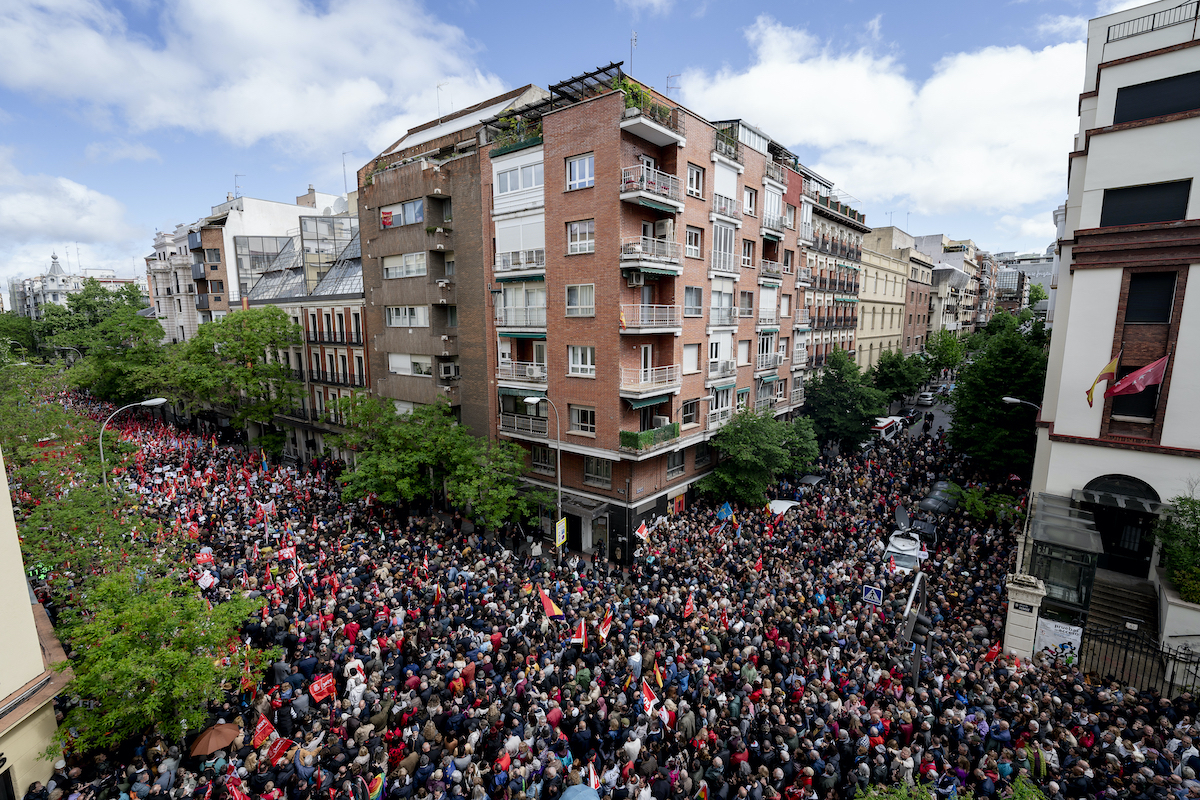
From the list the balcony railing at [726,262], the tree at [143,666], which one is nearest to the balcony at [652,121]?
the balcony railing at [726,262]

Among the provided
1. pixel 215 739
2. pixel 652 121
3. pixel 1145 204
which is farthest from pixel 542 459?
pixel 1145 204

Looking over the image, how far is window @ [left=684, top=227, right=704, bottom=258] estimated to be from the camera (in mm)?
25922

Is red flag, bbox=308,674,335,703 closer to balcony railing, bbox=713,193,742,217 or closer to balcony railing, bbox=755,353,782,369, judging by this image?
balcony railing, bbox=713,193,742,217

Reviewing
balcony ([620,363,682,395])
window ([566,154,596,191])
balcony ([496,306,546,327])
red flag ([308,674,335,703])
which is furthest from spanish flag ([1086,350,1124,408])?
red flag ([308,674,335,703])

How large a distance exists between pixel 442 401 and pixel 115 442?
18.4 meters

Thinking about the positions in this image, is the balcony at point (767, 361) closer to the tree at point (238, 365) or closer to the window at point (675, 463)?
the window at point (675, 463)

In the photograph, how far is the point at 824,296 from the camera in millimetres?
42688

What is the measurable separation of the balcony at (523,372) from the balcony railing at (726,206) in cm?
1216

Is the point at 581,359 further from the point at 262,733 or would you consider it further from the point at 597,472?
the point at 262,733

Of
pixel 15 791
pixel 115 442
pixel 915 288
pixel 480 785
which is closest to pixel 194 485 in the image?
pixel 115 442

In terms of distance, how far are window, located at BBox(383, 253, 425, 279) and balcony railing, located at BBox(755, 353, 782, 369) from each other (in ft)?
68.1

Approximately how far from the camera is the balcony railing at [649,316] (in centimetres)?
2344

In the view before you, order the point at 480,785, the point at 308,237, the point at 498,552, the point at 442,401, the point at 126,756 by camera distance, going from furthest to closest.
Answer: the point at 308,237, the point at 442,401, the point at 498,552, the point at 126,756, the point at 480,785

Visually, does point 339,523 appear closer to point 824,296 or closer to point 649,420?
point 649,420
